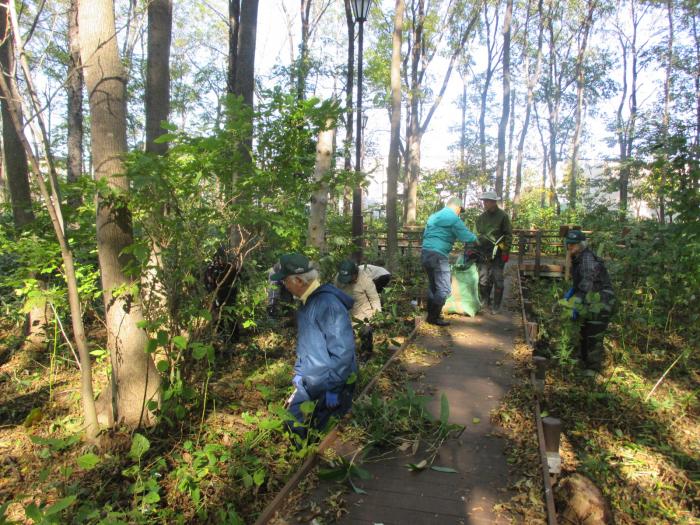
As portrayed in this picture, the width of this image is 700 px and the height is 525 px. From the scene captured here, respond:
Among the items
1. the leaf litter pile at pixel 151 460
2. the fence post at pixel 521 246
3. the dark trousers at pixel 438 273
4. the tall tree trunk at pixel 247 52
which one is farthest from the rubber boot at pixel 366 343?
the fence post at pixel 521 246

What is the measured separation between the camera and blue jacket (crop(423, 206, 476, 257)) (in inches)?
287

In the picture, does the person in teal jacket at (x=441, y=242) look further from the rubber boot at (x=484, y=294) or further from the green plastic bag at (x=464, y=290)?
the rubber boot at (x=484, y=294)

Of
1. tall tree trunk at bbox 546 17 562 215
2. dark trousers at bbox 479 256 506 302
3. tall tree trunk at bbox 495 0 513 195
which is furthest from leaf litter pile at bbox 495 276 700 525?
tall tree trunk at bbox 546 17 562 215

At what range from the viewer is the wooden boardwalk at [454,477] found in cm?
311

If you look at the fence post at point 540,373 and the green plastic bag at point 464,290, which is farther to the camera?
the green plastic bag at point 464,290

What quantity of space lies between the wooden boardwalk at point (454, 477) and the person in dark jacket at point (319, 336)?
68cm

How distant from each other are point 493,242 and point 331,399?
17.0 ft

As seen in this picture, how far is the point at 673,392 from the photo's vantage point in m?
5.52

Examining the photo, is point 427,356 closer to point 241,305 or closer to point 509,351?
point 509,351

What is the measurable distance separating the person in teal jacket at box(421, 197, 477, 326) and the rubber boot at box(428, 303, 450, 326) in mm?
130

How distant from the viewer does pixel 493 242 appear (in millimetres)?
7930

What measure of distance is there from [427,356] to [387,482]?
118 inches

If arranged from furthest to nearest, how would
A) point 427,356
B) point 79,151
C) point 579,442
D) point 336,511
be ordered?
point 79,151, point 427,356, point 579,442, point 336,511

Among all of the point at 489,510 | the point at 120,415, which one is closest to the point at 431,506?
the point at 489,510
